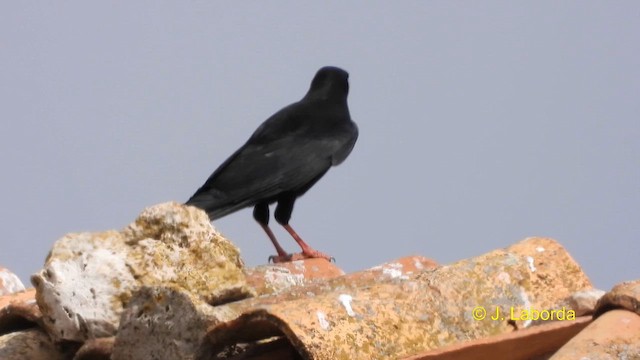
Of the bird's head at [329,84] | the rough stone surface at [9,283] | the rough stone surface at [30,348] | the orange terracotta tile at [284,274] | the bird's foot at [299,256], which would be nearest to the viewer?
the rough stone surface at [30,348]

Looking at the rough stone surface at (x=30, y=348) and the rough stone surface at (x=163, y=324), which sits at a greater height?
the rough stone surface at (x=163, y=324)

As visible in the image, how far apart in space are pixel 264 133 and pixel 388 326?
4.93 meters

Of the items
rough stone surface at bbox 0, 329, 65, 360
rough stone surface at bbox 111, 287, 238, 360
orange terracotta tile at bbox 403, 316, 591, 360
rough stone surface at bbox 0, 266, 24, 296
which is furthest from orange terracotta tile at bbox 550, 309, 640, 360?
rough stone surface at bbox 0, 266, 24, 296

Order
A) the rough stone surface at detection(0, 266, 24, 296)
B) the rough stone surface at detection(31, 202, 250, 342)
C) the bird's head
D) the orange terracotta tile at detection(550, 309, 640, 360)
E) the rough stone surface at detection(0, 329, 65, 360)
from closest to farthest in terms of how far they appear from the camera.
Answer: the orange terracotta tile at detection(550, 309, 640, 360) → the rough stone surface at detection(31, 202, 250, 342) → the rough stone surface at detection(0, 329, 65, 360) → the rough stone surface at detection(0, 266, 24, 296) → the bird's head

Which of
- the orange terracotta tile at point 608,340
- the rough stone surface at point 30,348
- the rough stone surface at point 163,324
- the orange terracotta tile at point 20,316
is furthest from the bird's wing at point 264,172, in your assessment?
the orange terracotta tile at point 608,340

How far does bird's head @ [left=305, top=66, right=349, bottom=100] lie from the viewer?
9.25 meters

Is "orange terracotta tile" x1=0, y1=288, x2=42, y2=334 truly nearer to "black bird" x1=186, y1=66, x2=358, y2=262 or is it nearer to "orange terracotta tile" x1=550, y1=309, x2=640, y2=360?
"orange terracotta tile" x1=550, y1=309, x2=640, y2=360

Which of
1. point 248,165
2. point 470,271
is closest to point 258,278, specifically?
point 470,271

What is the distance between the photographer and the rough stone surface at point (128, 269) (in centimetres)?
426

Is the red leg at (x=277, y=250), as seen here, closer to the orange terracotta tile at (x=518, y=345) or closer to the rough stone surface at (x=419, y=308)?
the rough stone surface at (x=419, y=308)

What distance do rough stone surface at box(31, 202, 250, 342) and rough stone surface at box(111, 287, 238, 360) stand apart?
1.33 feet

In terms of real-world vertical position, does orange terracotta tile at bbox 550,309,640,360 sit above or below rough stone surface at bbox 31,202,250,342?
below

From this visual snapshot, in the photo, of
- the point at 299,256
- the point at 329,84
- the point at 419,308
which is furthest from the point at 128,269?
the point at 329,84

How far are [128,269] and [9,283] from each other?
6.79 feet
